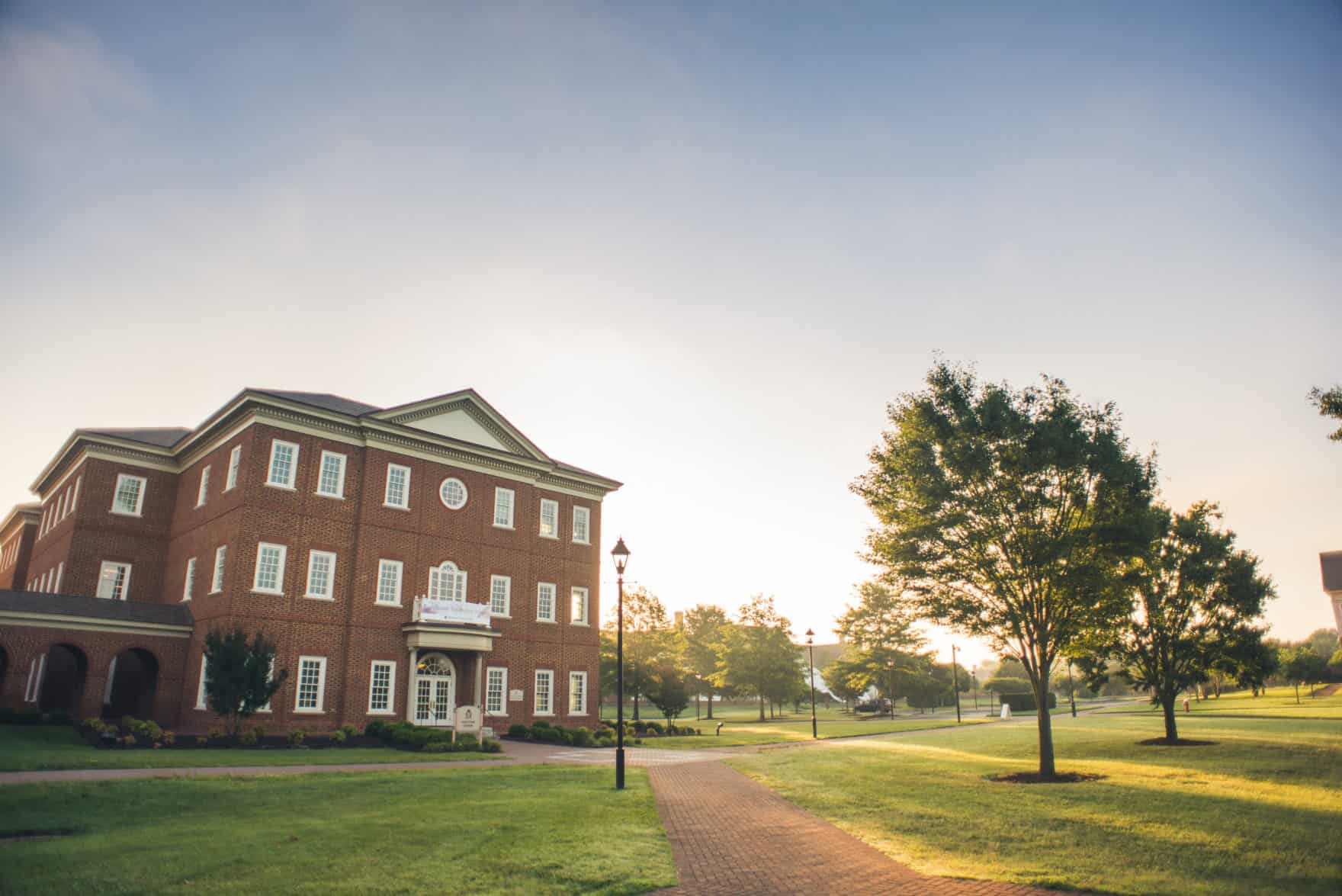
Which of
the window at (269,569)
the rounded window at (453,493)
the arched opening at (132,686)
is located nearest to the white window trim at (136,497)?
the arched opening at (132,686)

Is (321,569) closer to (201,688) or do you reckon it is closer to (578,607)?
(201,688)

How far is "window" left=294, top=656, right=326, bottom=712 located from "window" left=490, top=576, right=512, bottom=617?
801cm

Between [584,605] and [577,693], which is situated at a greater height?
[584,605]

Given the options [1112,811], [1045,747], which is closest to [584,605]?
[1045,747]

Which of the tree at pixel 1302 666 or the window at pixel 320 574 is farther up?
the window at pixel 320 574

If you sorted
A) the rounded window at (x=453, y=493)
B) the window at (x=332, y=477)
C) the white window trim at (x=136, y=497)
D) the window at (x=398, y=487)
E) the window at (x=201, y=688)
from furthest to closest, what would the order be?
1. the rounded window at (x=453, y=493)
2. the white window trim at (x=136, y=497)
3. the window at (x=398, y=487)
4. the window at (x=332, y=477)
5. the window at (x=201, y=688)

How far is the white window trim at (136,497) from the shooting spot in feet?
112

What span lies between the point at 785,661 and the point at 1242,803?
155 ft

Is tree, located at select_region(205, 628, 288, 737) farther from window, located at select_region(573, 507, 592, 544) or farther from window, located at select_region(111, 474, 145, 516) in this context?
window, located at select_region(573, 507, 592, 544)

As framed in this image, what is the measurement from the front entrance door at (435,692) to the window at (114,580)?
46.3 ft

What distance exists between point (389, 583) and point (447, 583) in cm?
Result: 267

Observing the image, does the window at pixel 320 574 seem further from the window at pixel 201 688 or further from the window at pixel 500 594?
the window at pixel 500 594

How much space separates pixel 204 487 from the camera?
32.3 metres

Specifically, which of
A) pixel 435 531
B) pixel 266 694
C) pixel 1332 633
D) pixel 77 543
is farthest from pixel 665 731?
pixel 1332 633
